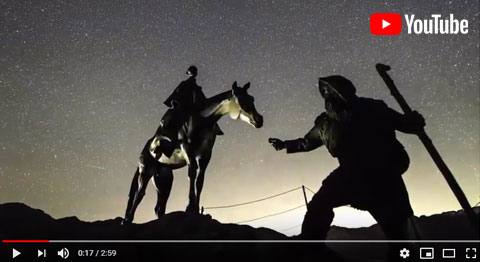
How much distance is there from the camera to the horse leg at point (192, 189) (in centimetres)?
→ 461

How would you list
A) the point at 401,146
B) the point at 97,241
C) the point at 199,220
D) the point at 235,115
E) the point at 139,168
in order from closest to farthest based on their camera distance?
the point at 401,146 < the point at 97,241 < the point at 199,220 < the point at 235,115 < the point at 139,168

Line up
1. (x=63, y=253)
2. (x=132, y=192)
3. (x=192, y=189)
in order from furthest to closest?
(x=132, y=192) < (x=192, y=189) < (x=63, y=253)

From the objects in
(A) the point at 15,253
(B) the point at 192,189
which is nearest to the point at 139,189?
(B) the point at 192,189

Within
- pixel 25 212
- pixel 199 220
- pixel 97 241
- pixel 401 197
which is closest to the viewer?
pixel 401 197

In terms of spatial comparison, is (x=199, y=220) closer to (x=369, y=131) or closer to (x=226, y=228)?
(x=226, y=228)

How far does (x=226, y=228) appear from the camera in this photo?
3.83 m

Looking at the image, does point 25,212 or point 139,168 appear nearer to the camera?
point 139,168

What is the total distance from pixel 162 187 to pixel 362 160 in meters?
3.89

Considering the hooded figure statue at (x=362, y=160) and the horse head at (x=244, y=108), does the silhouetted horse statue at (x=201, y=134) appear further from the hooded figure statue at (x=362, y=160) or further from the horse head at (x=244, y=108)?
the hooded figure statue at (x=362, y=160)

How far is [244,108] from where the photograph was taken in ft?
15.8

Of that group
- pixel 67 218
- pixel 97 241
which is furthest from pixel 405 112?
pixel 67 218

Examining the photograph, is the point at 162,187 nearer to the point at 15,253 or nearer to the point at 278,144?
the point at 15,253

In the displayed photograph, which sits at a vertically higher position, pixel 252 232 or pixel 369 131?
pixel 369 131

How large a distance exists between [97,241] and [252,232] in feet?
4.92
